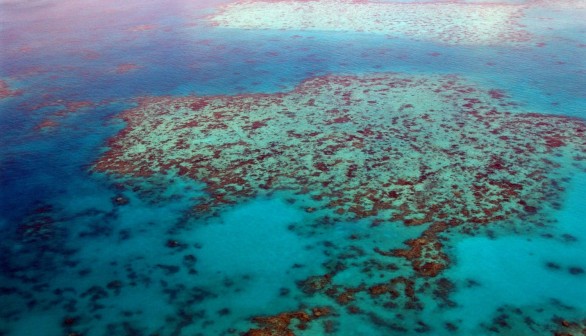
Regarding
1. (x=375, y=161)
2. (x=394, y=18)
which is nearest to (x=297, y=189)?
(x=375, y=161)

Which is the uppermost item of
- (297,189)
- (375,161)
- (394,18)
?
(394,18)

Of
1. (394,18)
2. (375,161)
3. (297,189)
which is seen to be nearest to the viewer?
(297,189)

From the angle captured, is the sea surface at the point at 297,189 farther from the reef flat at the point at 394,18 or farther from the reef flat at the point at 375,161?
the reef flat at the point at 394,18

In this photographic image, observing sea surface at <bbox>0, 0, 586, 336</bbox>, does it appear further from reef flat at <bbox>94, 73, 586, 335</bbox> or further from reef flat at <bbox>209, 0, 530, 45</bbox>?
reef flat at <bbox>209, 0, 530, 45</bbox>

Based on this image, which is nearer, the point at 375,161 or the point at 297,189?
the point at 297,189

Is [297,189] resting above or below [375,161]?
below

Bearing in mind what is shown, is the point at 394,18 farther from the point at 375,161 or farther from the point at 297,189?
the point at 297,189

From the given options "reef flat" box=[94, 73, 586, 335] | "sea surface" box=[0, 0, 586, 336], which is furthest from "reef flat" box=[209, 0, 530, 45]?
"reef flat" box=[94, 73, 586, 335]
